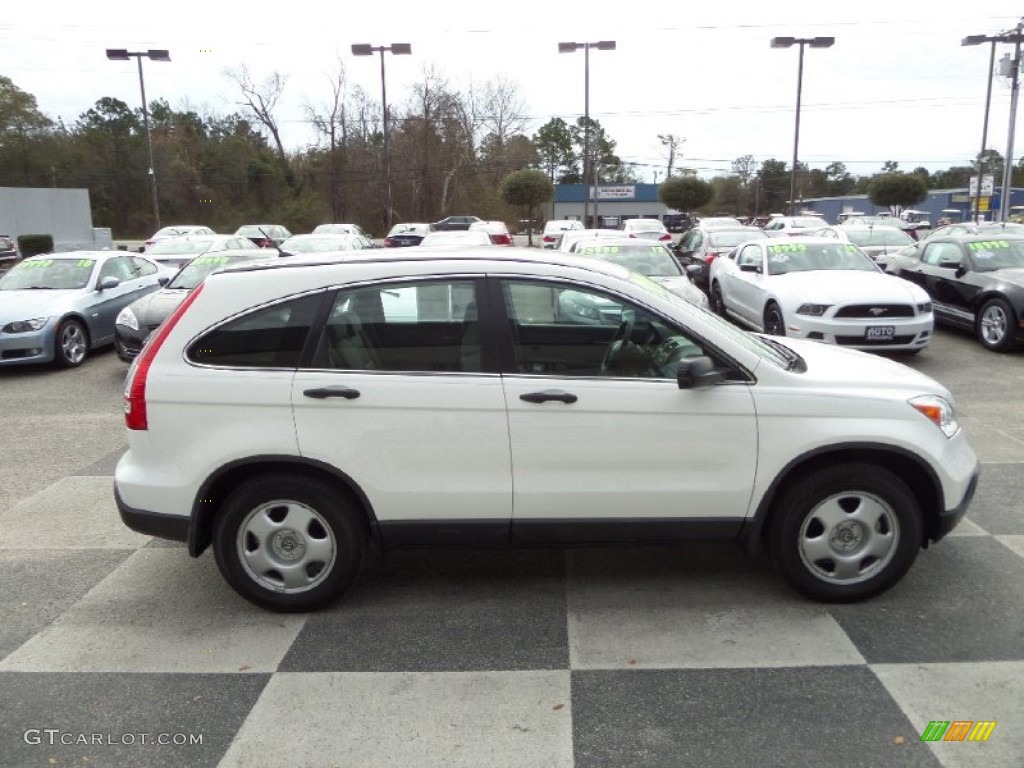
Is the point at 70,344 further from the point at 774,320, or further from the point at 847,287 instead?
the point at 847,287

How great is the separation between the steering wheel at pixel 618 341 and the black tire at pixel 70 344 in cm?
906

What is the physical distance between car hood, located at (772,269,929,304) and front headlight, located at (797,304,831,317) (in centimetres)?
5

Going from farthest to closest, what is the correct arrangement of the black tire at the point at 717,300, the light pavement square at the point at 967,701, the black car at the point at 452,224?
1. the black car at the point at 452,224
2. the black tire at the point at 717,300
3. the light pavement square at the point at 967,701

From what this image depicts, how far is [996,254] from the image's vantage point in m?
11.3

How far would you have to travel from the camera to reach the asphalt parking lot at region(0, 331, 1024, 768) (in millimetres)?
2951

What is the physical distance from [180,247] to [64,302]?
275 inches

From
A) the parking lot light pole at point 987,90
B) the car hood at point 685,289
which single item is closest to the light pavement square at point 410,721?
the car hood at point 685,289

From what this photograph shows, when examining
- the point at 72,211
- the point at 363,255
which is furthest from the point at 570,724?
the point at 72,211

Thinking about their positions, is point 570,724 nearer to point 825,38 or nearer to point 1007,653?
point 1007,653

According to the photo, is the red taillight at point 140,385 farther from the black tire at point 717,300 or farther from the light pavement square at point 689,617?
the black tire at point 717,300

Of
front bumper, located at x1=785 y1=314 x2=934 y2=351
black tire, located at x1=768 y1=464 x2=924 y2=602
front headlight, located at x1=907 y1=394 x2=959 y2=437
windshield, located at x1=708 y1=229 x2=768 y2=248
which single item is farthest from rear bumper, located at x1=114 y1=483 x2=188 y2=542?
windshield, located at x1=708 y1=229 x2=768 y2=248

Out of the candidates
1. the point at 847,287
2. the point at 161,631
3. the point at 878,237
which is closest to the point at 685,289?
the point at 847,287

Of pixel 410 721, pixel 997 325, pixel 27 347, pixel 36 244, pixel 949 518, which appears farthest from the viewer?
pixel 36 244

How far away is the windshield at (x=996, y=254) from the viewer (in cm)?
1112
